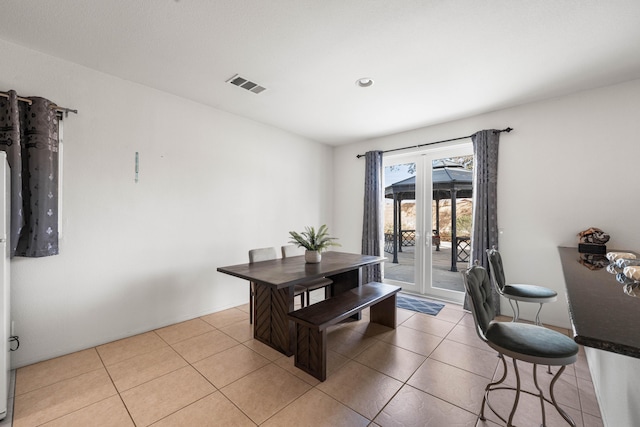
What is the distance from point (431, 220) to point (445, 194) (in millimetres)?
469

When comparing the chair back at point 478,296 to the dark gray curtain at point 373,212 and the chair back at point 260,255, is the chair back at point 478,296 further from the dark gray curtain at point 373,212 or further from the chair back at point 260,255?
the dark gray curtain at point 373,212

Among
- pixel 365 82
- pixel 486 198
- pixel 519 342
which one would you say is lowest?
pixel 519 342

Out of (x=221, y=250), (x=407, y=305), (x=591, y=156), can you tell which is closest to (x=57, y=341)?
(x=221, y=250)

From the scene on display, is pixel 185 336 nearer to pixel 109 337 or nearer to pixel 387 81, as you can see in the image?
pixel 109 337

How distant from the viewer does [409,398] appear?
6.30ft

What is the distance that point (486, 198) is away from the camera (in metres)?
3.59

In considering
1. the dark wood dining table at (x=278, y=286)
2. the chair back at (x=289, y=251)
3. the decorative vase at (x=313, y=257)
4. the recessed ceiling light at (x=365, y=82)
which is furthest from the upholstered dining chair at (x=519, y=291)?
the chair back at (x=289, y=251)

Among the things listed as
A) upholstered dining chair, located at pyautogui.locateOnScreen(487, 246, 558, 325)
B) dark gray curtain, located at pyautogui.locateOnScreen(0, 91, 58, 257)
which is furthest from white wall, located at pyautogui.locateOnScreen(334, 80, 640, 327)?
dark gray curtain, located at pyautogui.locateOnScreen(0, 91, 58, 257)

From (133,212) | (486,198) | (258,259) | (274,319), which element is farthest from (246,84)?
(486,198)

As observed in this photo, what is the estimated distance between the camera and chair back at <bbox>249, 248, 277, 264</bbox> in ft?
10.3

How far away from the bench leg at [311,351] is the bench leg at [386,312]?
1.22 m

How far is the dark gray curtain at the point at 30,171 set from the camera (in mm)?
2111

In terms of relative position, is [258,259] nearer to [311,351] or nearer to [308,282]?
[308,282]

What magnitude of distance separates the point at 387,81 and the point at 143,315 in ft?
12.3
